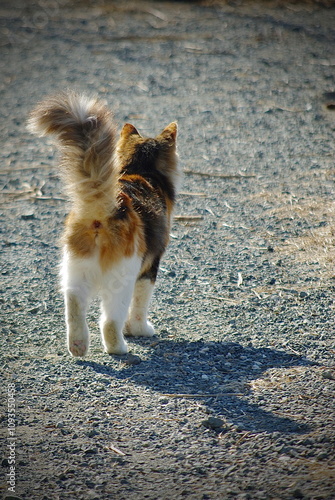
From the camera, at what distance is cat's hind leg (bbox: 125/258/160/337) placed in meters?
4.97

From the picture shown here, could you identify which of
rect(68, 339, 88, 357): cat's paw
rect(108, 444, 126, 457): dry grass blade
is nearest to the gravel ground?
rect(108, 444, 126, 457): dry grass blade

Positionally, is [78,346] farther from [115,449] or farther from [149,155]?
[149,155]

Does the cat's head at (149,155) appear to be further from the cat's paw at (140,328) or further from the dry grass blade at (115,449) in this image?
the dry grass blade at (115,449)

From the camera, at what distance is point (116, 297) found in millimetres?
4465

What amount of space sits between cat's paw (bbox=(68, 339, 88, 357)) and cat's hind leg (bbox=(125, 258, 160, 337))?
2.02 feet

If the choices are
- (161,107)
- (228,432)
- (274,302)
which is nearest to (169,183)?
(274,302)

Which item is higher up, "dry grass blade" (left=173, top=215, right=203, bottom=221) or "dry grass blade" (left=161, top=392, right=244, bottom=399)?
"dry grass blade" (left=161, top=392, right=244, bottom=399)

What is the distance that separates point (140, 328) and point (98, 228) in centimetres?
98

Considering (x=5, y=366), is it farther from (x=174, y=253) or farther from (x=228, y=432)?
(x=174, y=253)

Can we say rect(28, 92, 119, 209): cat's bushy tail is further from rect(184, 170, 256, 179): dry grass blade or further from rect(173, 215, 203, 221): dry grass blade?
rect(184, 170, 256, 179): dry grass blade

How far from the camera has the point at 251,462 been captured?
3396 mm

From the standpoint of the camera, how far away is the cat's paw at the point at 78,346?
444 cm

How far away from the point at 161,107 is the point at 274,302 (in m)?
6.00

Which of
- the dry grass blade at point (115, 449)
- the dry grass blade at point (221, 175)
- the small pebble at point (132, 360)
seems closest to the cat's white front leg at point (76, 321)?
the small pebble at point (132, 360)
